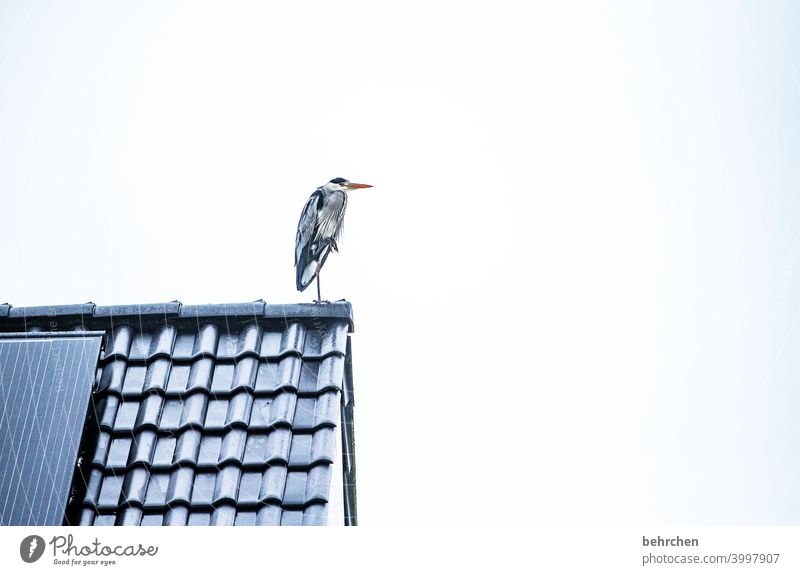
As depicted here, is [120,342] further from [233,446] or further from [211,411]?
[233,446]

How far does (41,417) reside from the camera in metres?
3.05

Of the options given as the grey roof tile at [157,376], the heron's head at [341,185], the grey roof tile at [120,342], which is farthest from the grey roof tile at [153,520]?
the heron's head at [341,185]

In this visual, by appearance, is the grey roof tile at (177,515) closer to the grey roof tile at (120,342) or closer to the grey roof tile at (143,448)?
the grey roof tile at (143,448)

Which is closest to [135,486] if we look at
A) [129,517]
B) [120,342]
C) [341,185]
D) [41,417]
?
[129,517]

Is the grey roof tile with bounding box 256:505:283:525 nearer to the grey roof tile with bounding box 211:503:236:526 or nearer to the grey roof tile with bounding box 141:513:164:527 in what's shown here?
the grey roof tile with bounding box 211:503:236:526

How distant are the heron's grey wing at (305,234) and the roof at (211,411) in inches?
39.4

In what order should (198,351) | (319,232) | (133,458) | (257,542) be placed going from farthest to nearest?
(319,232) < (198,351) < (133,458) < (257,542)

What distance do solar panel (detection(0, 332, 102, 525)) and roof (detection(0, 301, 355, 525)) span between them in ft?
0.13

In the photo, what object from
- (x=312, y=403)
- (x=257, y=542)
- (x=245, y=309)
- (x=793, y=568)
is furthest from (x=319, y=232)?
(x=793, y=568)

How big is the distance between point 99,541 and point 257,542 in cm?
36

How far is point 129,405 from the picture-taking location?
3.08m

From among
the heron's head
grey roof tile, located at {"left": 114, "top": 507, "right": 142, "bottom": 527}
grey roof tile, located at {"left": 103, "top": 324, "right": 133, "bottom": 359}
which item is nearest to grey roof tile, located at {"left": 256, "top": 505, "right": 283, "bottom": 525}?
grey roof tile, located at {"left": 114, "top": 507, "right": 142, "bottom": 527}

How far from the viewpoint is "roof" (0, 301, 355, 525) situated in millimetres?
2855

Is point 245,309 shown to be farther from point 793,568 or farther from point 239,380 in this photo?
point 793,568
